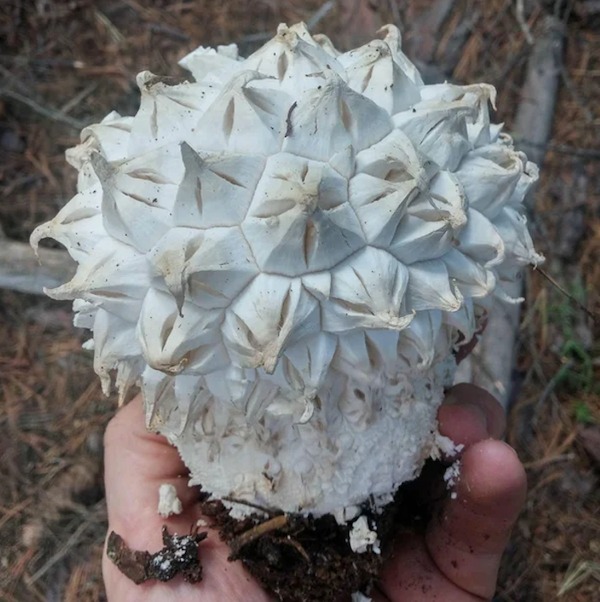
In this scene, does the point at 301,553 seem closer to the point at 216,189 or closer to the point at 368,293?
the point at 368,293

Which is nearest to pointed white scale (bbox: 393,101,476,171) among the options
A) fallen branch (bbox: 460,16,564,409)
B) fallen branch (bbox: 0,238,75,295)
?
fallen branch (bbox: 460,16,564,409)

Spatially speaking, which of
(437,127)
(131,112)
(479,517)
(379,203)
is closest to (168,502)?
(479,517)

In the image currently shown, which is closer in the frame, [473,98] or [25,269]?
[473,98]

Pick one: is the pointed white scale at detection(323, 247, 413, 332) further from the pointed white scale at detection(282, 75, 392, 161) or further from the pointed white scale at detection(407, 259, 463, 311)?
the pointed white scale at detection(282, 75, 392, 161)

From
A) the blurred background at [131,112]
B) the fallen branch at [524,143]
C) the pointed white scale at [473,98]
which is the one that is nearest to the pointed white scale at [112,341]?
the pointed white scale at [473,98]

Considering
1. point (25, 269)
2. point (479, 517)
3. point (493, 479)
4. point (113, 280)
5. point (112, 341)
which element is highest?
point (113, 280)

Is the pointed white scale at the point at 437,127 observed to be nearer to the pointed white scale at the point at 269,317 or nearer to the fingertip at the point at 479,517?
the pointed white scale at the point at 269,317

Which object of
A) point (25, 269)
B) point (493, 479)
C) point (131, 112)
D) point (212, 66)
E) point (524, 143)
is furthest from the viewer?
point (131, 112)

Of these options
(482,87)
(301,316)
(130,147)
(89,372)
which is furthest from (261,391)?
(89,372)

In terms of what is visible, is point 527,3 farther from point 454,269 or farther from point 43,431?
point 43,431
